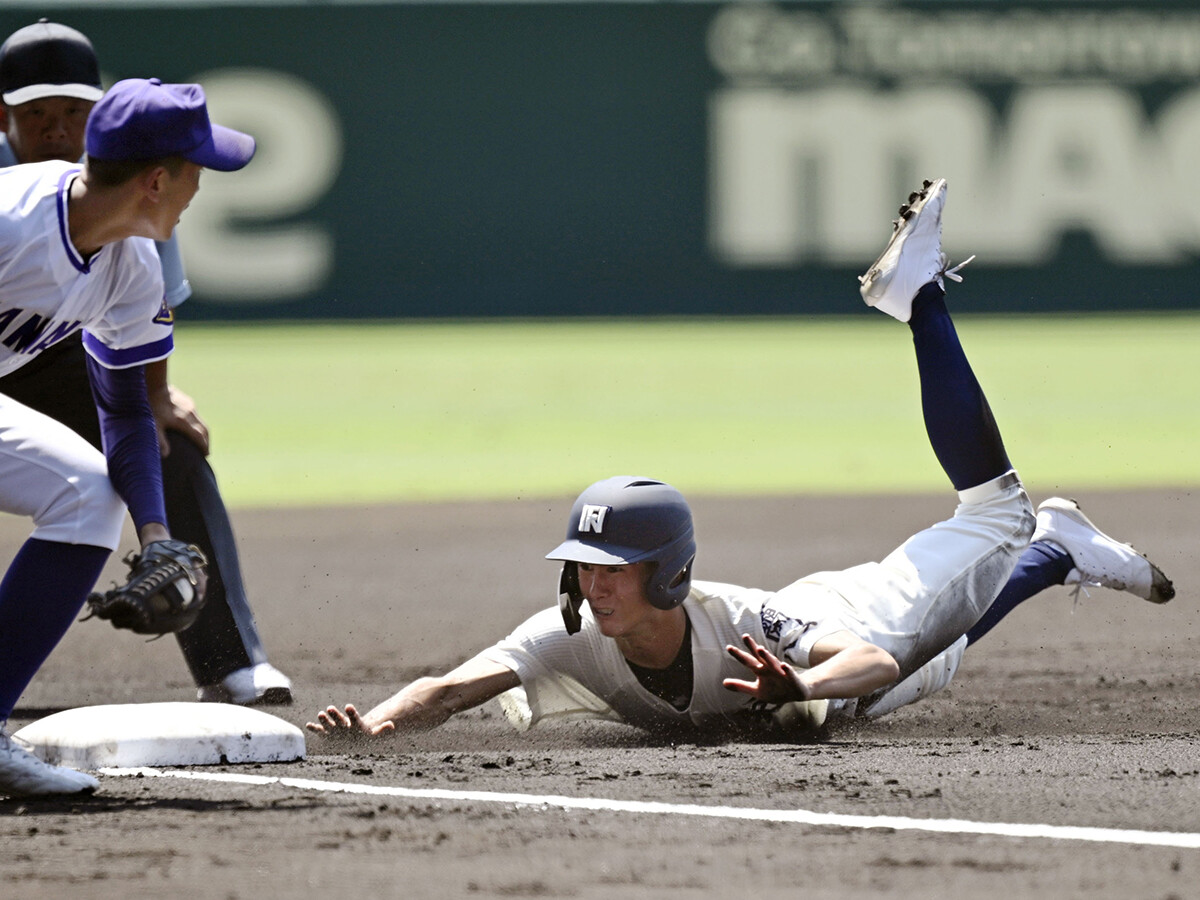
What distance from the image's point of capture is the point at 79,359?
589 cm

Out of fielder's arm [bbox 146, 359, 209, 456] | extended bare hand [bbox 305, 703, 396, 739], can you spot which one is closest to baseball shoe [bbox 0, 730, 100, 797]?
extended bare hand [bbox 305, 703, 396, 739]

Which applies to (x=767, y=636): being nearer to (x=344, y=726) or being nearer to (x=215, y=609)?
(x=344, y=726)

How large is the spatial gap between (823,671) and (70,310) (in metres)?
2.06

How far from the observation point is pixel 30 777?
4.02 m

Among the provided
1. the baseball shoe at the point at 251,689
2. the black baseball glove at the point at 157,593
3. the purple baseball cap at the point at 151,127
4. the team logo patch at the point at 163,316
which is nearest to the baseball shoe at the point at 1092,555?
the baseball shoe at the point at 251,689

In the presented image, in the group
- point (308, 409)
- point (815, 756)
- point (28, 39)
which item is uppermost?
point (28, 39)

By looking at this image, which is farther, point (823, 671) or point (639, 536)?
point (639, 536)

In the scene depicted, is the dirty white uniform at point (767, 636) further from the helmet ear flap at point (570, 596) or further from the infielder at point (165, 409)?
the infielder at point (165, 409)

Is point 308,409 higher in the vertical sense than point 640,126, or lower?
lower

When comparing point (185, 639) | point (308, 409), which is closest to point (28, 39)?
point (185, 639)

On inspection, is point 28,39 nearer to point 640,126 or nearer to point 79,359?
point 79,359

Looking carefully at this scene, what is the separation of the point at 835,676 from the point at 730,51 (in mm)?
14321

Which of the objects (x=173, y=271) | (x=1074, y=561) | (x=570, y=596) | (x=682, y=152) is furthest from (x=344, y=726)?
(x=682, y=152)

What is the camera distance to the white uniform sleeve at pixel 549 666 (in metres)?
5.08
